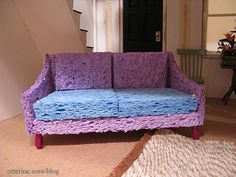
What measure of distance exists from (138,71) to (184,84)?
0.53 metres

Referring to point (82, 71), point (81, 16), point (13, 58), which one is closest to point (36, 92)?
point (82, 71)

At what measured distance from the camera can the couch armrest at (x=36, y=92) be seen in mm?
2457

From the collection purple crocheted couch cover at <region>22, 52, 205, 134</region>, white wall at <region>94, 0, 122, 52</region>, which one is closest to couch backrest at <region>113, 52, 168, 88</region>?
purple crocheted couch cover at <region>22, 52, 205, 134</region>

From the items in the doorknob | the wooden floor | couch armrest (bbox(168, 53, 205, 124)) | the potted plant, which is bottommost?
the wooden floor

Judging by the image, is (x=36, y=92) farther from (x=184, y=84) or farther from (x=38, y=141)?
(x=184, y=84)

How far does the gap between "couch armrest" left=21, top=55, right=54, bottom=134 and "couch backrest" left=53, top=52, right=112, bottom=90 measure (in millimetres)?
→ 88

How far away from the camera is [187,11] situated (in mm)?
4504

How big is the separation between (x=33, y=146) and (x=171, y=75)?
5.36ft

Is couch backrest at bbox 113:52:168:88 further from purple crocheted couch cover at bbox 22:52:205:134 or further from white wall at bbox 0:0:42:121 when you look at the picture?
white wall at bbox 0:0:42:121

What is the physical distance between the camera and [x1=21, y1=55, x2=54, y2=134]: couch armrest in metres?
2.46

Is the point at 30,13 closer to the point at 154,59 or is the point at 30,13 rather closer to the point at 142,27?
the point at 154,59

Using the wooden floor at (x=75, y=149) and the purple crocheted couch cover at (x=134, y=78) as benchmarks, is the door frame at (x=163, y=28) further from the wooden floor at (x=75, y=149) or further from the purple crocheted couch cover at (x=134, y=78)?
the wooden floor at (x=75, y=149)

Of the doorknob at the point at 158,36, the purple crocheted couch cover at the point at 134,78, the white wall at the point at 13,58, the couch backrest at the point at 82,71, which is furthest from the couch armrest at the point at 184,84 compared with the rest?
the white wall at the point at 13,58

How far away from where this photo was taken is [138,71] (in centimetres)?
312
